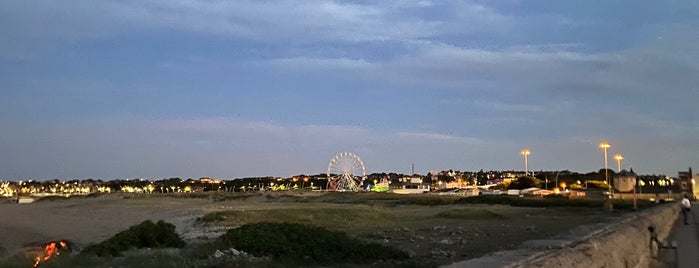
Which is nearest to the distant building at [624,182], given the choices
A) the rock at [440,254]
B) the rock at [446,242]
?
the rock at [446,242]

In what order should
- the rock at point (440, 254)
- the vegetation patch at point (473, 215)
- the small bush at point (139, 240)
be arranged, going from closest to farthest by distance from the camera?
1. the rock at point (440, 254)
2. the small bush at point (139, 240)
3. the vegetation patch at point (473, 215)

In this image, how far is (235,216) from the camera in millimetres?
34750

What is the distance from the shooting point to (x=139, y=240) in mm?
18906

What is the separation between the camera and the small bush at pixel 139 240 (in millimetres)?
17781

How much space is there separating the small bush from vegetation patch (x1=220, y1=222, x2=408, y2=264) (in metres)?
2.95

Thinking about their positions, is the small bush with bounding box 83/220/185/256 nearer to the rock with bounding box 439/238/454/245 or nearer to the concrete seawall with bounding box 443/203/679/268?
the rock with bounding box 439/238/454/245

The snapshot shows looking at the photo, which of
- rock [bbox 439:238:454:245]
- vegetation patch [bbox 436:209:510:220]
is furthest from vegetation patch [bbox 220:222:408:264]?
vegetation patch [bbox 436:209:510:220]

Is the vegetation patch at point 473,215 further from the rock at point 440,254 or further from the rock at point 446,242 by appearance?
the rock at point 440,254

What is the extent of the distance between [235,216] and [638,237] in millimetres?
25601

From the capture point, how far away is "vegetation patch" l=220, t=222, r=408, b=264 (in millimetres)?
16016

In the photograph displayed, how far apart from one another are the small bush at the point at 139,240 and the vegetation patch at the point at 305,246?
2.95 m

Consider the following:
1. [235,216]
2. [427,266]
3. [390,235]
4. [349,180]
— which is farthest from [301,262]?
[349,180]

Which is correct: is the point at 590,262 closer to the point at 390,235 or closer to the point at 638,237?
the point at 638,237

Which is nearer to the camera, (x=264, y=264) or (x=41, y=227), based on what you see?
(x=264, y=264)
